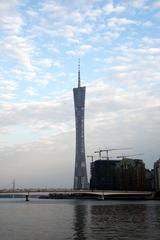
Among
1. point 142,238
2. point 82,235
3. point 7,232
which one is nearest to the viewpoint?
point 142,238

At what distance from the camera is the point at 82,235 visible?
58.6 meters

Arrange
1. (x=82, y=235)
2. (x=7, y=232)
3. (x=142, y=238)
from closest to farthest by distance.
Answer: (x=142, y=238)
(x=82, y=235)
(x=7, y=232)

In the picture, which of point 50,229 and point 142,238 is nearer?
point 142,238

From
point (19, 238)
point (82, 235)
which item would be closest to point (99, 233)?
point (82, 235)

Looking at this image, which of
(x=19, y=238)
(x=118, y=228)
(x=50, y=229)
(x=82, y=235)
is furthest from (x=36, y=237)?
(x=118, y=228)

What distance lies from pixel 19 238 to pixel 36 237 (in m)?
2.27

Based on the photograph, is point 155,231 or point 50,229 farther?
point 50,229

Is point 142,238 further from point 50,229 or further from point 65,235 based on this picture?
point 50,229

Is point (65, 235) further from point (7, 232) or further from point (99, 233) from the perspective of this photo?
point (7, 232)

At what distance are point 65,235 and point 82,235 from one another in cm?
240

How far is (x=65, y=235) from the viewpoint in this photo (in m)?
58.9

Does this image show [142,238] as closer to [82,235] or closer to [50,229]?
[82,235]

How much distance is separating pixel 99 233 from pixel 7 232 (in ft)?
46.5

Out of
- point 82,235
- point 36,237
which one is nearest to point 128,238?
point 82,235
